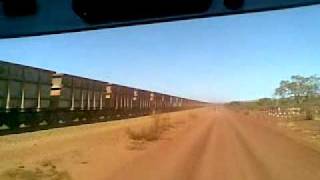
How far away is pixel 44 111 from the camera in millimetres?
28234

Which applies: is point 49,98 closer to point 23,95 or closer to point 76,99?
point 23,95

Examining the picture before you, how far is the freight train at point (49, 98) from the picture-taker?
24000 mm

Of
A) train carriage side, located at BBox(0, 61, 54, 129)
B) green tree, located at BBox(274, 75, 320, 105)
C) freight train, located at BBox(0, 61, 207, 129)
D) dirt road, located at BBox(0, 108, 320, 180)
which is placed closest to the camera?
dirt road, located at BBox(0, 108, 320, 180)

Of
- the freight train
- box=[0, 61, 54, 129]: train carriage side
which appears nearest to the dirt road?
box=[0, 61, 54, 129]: train carriage side

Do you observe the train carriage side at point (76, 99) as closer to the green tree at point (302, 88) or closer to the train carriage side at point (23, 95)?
the train carriage side at point (23, 95)

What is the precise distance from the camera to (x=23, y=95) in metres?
25.3

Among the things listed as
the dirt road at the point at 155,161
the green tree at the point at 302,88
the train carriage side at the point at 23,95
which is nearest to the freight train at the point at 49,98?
the train carriage side at the point at 23,95

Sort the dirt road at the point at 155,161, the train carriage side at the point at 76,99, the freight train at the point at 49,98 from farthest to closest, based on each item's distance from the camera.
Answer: the train carriage side at the point at 76,99
the freight train at the point at 49,98
the dirt road at the point at 155,161

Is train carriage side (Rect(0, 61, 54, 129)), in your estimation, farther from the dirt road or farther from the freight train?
the dirt road

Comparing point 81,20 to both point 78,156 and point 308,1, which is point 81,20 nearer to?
point 308,1

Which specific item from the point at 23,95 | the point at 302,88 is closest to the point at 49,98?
the point at 23,95

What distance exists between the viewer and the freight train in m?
24.0

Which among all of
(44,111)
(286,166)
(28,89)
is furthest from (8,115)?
(286,166)

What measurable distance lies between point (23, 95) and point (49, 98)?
12.5 feet
